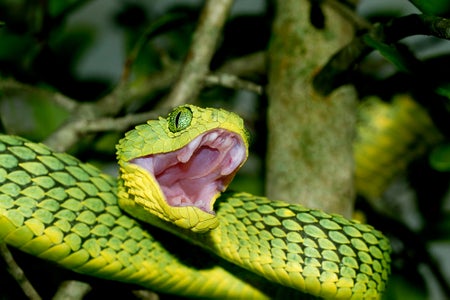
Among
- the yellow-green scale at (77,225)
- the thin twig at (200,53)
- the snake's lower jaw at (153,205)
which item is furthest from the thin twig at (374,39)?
the yellow-green scale at (77,225)

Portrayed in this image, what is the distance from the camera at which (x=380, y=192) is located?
2623mm

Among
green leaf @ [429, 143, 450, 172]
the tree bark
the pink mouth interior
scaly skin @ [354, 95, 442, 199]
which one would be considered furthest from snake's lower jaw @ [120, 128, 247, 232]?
scaly skin @ [354, 95, 442, 199]

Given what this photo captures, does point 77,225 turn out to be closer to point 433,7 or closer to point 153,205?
point 153,205

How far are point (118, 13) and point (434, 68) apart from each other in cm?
158

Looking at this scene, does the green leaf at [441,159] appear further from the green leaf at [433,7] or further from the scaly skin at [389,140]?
the scaly skin at [389,140]

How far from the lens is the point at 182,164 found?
1.31m

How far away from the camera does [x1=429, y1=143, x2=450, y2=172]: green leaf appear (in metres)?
1.15

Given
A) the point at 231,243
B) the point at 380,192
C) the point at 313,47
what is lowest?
the point at 380,192

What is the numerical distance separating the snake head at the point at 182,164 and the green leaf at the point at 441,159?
0.36m

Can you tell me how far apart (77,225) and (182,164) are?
0.25 metres

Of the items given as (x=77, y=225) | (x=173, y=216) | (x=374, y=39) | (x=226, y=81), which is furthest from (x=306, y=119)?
(x=77, y=225)

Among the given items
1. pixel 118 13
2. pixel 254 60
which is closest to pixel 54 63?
pixel 118 13

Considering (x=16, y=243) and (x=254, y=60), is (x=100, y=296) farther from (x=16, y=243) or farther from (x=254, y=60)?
(x=254, y=60)

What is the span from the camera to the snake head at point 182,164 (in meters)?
1.19
